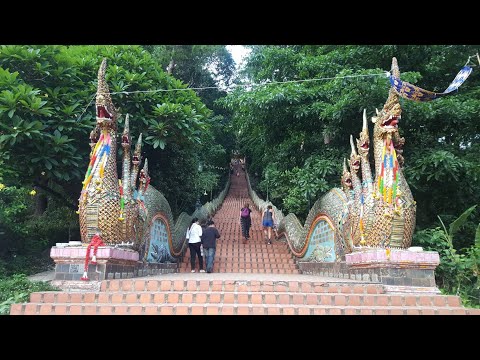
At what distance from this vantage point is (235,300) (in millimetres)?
5445

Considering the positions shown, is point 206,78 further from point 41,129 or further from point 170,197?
point 41,129

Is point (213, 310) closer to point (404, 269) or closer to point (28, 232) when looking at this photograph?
point (404, 269)

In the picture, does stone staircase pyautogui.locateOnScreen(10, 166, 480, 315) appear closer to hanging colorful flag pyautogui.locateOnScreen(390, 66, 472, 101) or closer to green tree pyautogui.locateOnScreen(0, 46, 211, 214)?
hanging colorful flag pyautogui.locateOnScreen(390, 66, 472, 101)

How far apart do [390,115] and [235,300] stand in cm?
402

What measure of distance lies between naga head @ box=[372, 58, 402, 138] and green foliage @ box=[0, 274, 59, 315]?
5897mm

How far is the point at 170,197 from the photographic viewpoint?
13.6 metres

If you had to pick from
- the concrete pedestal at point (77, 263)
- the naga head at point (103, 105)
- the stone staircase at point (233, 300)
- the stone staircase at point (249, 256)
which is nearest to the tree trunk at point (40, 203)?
the stone staircase at point (249, 256)

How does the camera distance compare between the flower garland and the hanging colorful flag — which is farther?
the hanging colorful flag

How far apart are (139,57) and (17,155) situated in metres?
4.18

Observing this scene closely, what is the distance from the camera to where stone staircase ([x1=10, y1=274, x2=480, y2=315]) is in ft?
16.8

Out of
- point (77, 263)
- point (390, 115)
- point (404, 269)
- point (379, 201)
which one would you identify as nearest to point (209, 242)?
point (77, 263)

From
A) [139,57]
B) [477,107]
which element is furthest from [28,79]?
[477,107]

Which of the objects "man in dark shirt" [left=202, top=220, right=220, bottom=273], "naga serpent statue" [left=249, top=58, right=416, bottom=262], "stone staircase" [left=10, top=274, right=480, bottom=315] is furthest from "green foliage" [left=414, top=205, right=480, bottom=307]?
"man in dark shirt" [left=202, top=220, right=220, bottom=273]

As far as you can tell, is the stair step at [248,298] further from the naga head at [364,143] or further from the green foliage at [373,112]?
the green foliage at [373,112]
